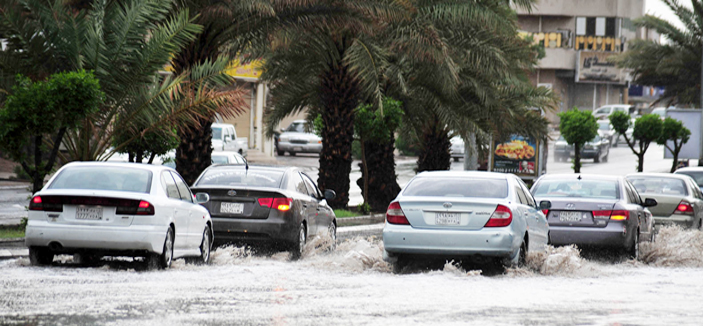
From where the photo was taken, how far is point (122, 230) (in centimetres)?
1140

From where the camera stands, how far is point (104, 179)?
11.9 m

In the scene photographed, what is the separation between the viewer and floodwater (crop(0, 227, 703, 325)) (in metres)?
8.32

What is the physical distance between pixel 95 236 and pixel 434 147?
20.0 meters

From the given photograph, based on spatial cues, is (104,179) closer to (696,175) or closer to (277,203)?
(277,203)

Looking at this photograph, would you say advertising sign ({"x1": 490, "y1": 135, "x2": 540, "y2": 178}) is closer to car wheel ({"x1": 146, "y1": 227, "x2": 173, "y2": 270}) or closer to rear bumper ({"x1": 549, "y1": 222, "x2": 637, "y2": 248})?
rear bumper ({"x1": 549, "y1": 222, "x2": 637, "y2": 248})

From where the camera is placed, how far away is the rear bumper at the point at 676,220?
60.4 feet

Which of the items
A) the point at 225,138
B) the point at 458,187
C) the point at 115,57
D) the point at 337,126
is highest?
the point at 115,57

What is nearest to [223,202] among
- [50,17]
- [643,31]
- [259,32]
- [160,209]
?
[160,209]

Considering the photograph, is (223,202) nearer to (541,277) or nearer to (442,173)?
(442,173)

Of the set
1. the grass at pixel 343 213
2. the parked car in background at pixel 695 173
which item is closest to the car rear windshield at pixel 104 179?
the grass at pixel 343 213

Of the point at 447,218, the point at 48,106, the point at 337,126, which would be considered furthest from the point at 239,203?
the point at 337,126

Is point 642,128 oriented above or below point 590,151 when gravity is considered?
above

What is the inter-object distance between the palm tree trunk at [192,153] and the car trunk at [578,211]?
8.01 m

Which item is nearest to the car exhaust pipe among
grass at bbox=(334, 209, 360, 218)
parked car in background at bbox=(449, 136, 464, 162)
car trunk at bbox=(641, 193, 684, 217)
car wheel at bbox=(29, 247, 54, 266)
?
car wheel at bbox=(29, 247, 54, 266)
